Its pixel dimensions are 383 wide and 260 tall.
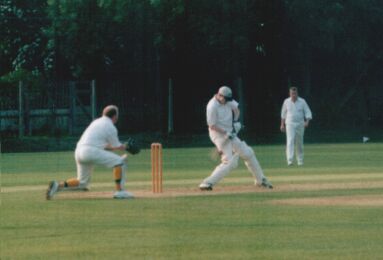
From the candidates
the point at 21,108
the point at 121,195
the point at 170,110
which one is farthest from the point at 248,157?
the point at 170,110

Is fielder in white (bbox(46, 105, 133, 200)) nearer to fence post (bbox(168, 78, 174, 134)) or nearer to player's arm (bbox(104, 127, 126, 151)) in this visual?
player's arm (bbox(104, 127, 126, 151))

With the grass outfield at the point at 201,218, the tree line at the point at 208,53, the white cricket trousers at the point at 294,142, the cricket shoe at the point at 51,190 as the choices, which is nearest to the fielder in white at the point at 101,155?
the cricket shoe at the point at 51,190

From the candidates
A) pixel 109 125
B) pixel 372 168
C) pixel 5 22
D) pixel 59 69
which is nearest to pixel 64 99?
pixel 59 69

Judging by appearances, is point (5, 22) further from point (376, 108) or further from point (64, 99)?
point (376, 108)

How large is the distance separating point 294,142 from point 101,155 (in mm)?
13828

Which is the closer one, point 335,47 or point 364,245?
point 364,245

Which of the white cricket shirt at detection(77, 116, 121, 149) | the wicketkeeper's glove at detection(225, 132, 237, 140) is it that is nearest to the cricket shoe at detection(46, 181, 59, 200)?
the white cricket shirt at detection(77, 116, 121, 149)

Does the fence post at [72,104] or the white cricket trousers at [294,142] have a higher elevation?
the fence post at [72,104]

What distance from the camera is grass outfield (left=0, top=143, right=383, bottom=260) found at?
15.5 m

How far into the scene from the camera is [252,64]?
197 feet

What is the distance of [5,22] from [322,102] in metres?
15.4

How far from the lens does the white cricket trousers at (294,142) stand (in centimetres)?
3650

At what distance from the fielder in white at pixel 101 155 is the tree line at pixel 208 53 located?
103 feet

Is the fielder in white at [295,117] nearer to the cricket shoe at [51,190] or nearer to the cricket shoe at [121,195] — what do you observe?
the cricket shoe at [121,195]
